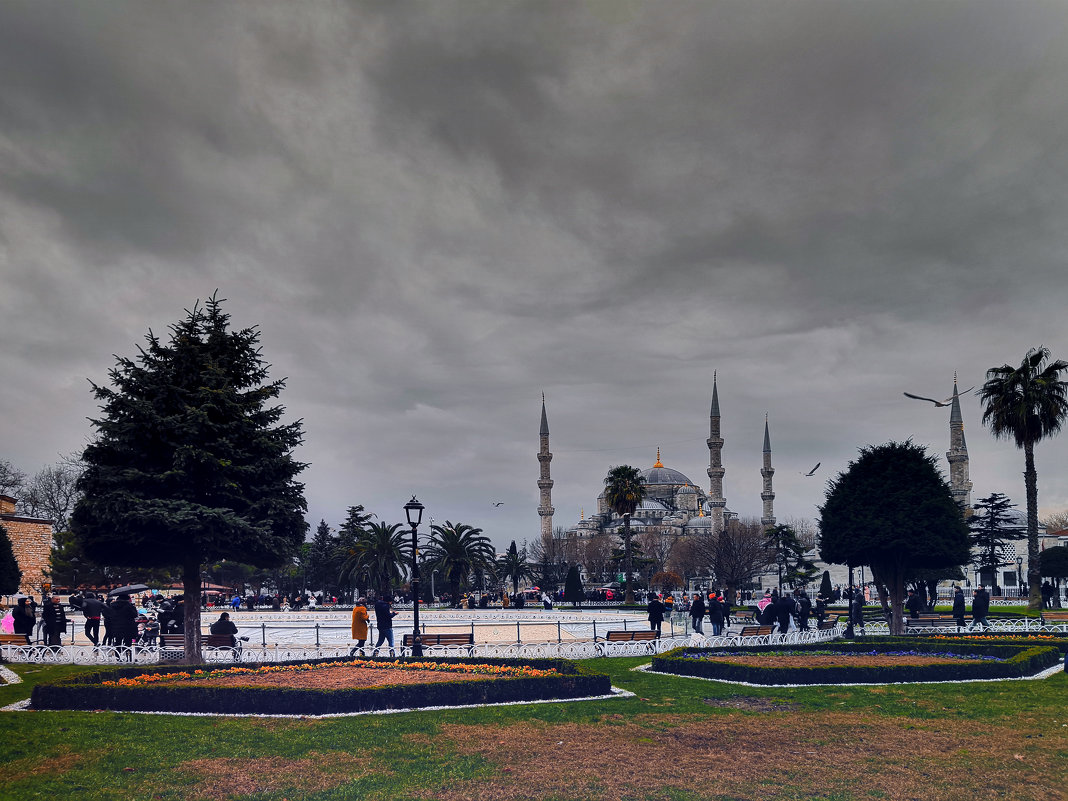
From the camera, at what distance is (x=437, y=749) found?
966 centimetres

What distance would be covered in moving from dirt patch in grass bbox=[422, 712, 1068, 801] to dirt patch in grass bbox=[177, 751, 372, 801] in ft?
3.66

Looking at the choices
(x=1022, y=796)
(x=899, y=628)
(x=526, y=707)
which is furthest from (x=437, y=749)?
(x=899, y=628)

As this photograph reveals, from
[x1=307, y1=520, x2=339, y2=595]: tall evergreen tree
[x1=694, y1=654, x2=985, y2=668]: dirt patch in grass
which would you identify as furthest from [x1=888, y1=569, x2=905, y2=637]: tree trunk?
[x1=307, y1=520, x2=339, y2=595]: tall evergreen tree

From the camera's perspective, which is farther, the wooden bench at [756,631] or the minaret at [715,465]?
the minaret at [715,465]

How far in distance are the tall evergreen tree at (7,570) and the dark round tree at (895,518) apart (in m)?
27.6

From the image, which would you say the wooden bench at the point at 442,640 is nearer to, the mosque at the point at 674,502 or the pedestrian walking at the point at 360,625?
the pedestrian walking at the point at 360,625

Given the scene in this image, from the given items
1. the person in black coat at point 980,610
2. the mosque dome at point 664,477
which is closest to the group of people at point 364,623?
the person in black coat at point 980,610

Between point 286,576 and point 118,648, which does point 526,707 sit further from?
point 286,576

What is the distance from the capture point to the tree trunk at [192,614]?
19438 millimetres

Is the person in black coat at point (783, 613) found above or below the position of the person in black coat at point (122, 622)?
below

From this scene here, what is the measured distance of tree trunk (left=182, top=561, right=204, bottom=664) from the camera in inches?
765

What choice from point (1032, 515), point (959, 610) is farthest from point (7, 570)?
point (1032, 515)

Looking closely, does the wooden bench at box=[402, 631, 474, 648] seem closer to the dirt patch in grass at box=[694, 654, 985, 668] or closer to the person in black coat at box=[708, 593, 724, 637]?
the dirt patch in grass at box=[694, 654, 985, 668]

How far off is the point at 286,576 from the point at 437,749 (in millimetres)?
67138
